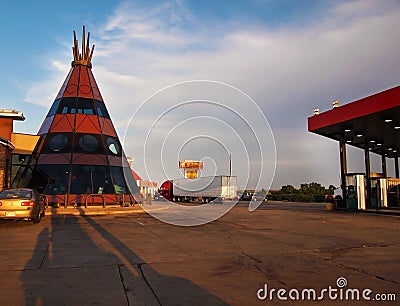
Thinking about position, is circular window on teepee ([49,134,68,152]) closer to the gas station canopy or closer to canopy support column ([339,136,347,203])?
the gas station canopy

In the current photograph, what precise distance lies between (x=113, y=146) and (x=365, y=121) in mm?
19823

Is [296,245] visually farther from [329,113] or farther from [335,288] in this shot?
[329,113]

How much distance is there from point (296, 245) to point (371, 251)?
6.08 feet

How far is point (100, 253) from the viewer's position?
9172 mm

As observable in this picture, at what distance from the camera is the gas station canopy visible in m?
19.6

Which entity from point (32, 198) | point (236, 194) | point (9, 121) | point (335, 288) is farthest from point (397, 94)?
point (236, 194)

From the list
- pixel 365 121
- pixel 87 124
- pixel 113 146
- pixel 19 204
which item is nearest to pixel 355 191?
pixel 365 121

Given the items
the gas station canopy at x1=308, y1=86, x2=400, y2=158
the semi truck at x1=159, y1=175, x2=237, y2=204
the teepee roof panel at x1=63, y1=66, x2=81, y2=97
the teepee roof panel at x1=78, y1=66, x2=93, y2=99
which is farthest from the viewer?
the semi truck at x1=159, y1=175, x2=237, y2=204

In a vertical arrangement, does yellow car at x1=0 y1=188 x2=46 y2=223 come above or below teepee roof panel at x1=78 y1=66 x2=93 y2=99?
below

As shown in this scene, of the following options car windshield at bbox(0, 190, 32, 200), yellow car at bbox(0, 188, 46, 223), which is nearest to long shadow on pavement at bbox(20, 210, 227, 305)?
yellow car at bbox(0, 188, 46, 223)

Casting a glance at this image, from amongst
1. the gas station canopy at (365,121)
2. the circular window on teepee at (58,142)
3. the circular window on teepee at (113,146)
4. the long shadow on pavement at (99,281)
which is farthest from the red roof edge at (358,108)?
the circular window on teepee at (58,142)

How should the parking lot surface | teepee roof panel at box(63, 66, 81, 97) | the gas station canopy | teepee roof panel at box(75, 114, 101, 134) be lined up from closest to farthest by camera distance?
the parking lot surface
the gas station canopy
teepee roof panel at box(75, 114, 101, 134)
teepee roof panel at box(63, 66, 81, 97)

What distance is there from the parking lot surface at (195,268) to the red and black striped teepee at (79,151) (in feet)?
54.8

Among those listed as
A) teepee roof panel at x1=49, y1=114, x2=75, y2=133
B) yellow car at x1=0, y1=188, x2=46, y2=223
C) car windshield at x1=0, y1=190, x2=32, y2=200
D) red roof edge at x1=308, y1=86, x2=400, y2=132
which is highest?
teepee roof panel at x1=49, y1=114, x2=75, y2=133
